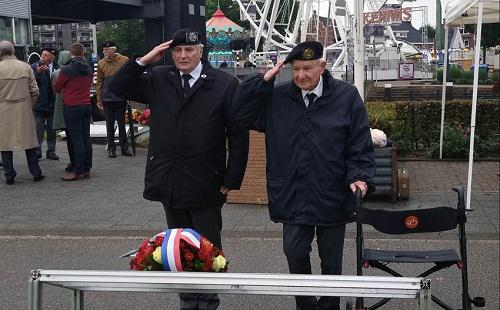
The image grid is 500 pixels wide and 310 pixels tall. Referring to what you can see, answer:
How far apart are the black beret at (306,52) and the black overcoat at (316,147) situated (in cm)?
19

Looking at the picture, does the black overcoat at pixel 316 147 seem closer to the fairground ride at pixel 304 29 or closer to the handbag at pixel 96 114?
the handbag at pixel 96 114

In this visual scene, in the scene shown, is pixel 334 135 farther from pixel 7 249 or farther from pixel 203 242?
pixel 7 249

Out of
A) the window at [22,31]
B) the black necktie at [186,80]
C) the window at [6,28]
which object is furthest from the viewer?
the window at [22,31]

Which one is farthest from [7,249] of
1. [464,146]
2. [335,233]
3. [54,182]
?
[464,146]

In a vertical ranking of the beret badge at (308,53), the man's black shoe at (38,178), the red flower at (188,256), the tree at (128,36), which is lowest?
the man's black shoe at (38,178)

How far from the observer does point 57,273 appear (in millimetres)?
2838

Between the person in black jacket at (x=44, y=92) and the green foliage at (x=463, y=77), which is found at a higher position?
the person in black jacket at (x=44, y=92)

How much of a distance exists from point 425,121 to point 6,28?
15023 millimetres

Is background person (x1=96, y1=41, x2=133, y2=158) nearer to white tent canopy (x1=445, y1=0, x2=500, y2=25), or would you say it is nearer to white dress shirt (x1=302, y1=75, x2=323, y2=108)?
white tent canopy (x1=445, y1=0, x2=500, y2=25)

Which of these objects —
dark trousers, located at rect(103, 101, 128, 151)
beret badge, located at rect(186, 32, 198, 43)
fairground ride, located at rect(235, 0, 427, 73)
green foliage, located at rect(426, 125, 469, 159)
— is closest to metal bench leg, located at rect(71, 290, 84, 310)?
beret badge, located at rect(186, 32, 198, 43)

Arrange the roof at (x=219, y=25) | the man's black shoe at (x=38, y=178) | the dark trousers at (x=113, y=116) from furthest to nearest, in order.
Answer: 1. the roof at (x=219, y=25)
2. the dark trousers at (x=113, y=116)
3. the man's black shoe at (x=38, y=178)

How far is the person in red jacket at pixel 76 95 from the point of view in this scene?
9.06 meters

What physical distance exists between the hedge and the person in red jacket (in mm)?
4935

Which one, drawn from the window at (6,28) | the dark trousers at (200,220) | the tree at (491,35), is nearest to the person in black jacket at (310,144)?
the dark trousers at (200,220)
